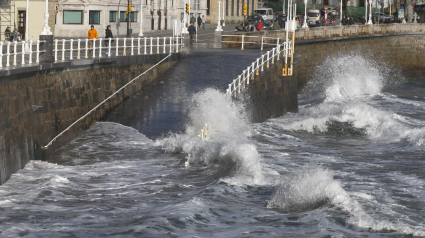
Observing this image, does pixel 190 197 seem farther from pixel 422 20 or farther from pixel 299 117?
pixel 422 20

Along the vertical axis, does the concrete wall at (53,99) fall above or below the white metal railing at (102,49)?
below

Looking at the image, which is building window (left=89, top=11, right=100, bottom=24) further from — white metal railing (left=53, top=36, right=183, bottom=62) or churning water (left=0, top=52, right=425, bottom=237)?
churning water (left=0, top=52, right=425, bottom=237)

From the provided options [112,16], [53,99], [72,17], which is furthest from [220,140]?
[112,16]

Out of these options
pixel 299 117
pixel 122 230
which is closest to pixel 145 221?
pixel 122 230

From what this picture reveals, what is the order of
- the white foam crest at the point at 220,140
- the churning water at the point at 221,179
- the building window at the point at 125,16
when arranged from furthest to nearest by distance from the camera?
1. the building window at the point at 125,16
2. the white foam crest at the point at 220,140
3. the churning water at the point at 221,179

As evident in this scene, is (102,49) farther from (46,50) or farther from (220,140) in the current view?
(220,140)

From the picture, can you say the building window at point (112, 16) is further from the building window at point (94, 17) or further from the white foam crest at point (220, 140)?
→ the white foam crest at point (220, 140)

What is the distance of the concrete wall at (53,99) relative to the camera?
17734 millimetres

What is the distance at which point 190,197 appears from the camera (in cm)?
1560

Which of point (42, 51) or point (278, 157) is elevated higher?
point (42, 51)

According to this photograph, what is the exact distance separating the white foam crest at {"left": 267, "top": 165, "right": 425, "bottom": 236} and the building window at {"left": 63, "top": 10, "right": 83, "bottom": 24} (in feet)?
135

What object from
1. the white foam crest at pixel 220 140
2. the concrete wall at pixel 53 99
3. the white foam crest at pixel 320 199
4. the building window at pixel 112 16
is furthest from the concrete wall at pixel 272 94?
the building window at pixel 112 16

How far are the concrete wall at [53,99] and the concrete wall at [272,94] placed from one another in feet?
14.1

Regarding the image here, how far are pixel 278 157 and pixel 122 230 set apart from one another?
886 centimetres
